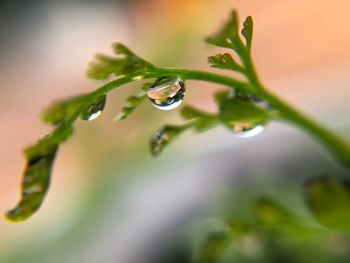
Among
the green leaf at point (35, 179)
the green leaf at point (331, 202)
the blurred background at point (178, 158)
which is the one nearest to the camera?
the green leaf at point (35, 179)

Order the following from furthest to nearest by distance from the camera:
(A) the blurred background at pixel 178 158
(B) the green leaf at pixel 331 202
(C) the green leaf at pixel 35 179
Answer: (A) the blurred background at pixel 178 158 → (B) the green leaf at pixel 331 202 → (C) the green leaf at pixel 35 179

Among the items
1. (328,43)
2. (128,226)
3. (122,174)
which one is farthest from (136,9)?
(128,226)

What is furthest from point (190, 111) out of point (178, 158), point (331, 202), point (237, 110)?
point (178, 158)

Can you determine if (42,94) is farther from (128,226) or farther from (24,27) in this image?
(128,226)

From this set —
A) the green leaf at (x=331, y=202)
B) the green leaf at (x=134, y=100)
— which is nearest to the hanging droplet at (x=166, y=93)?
the green leaf at (x=134, y=100)

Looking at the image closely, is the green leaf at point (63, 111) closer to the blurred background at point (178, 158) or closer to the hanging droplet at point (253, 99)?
the blurred background at point (178, 158)

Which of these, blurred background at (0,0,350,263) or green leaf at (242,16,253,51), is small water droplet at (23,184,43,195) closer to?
blurred background at (0,0,350,263)

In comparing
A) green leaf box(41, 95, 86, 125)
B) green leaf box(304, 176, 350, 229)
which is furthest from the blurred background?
green leaf box(304, 176, 350, 229)
